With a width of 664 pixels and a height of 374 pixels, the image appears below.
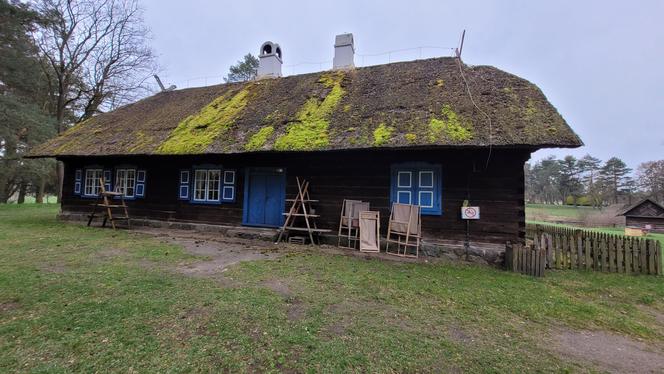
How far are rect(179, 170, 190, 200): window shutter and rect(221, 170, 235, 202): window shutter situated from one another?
151 centimetres

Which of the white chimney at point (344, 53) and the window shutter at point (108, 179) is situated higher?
the white chimney at point (344, 53)

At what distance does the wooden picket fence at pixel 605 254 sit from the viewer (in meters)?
6.27

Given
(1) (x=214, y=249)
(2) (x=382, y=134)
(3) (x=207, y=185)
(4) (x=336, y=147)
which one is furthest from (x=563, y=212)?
(1) (x=214, y=249)

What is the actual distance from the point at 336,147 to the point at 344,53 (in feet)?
21.1

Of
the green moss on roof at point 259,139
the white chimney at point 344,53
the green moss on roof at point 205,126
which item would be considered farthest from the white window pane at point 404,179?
the white chimney at point 344,53

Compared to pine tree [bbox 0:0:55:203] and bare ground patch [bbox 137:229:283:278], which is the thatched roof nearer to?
bare ground patch [bbox 137:229:283:278]

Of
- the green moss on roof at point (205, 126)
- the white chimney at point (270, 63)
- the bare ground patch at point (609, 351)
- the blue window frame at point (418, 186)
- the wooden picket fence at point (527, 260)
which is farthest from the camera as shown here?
the white chimney at point (270, 63)

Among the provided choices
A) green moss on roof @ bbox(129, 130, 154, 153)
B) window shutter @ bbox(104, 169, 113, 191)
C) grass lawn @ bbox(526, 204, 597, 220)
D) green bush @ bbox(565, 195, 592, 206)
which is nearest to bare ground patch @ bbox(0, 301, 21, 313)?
green moss on roof @ bbox(129, 130, 154, 153)

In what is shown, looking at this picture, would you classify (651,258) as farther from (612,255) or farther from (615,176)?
(615,176)

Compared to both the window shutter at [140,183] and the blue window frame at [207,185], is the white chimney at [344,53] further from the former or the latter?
the window shutter at [140,183]

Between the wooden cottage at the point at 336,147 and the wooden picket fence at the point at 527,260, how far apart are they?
0.88 m

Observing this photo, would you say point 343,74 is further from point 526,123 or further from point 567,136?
point 567,136

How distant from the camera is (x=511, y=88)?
27.5 feet

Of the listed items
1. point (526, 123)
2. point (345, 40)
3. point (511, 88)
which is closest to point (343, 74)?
point (345, 40)
